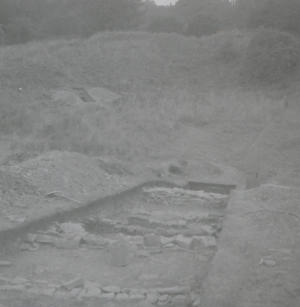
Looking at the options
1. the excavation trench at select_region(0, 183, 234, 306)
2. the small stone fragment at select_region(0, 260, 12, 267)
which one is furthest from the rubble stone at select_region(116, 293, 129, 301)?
the small stone fragment at select_region(0, 260, 12, 267)

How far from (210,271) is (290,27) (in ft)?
70.8

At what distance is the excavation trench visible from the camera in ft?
15.2

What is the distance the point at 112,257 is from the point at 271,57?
16.8 metres

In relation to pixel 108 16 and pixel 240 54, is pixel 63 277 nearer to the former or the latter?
pixel 240 54

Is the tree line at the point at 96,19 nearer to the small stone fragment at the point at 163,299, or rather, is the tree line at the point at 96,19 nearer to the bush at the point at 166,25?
the bush at the point at 166,25

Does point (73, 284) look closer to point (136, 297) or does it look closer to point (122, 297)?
point (122, 297)

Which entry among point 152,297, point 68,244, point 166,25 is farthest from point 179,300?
point 166,25

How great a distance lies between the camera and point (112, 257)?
5.49 m

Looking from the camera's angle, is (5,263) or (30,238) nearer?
(5,263)

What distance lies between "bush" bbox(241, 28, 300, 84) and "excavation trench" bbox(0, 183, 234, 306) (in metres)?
13.5

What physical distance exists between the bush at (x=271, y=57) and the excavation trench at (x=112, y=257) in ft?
44.3

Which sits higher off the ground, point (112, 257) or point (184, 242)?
point (184, 242)

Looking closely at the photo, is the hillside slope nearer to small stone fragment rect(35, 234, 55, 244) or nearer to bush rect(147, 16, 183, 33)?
bush rect(147, 16, 183, 33)

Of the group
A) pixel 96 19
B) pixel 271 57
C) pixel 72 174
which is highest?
pixel 96 19
